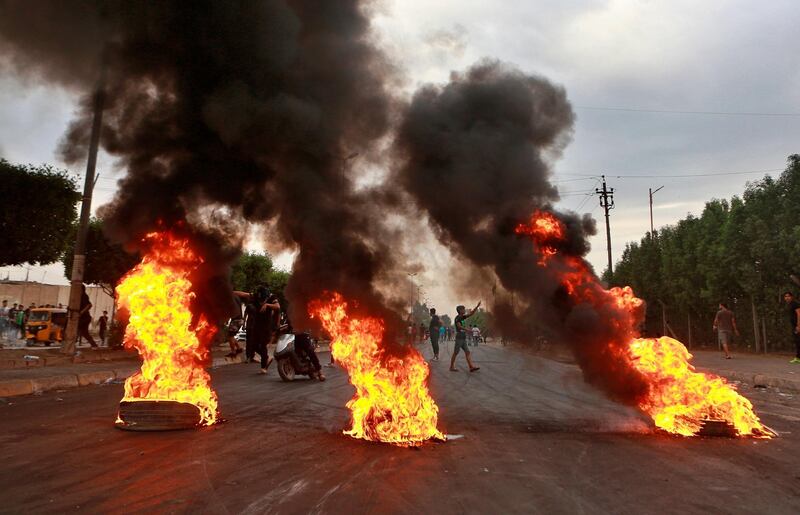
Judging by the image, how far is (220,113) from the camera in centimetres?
683

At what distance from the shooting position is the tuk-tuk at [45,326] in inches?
941

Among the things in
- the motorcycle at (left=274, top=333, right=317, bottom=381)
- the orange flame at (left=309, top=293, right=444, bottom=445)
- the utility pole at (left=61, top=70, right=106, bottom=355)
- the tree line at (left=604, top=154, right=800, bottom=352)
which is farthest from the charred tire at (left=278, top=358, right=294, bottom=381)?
the tree line at (left=604, top=154, right=800, bottom=352)

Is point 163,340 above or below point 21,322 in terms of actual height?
above

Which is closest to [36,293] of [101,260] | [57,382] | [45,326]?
[45,326]

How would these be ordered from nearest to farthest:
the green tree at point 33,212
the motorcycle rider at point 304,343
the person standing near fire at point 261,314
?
the motorcycle rider at point 304,343 → the person standing near fire at point 261,314 → the green tree at point 33,212

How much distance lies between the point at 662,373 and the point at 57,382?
36.3 ft

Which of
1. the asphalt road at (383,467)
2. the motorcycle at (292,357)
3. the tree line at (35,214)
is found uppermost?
the tree line at (35,214)

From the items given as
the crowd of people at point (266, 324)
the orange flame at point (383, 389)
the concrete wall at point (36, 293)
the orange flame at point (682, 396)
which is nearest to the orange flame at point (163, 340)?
the orange flame at point (383, 389)

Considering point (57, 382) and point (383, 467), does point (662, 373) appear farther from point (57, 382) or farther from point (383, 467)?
point (57, 382)

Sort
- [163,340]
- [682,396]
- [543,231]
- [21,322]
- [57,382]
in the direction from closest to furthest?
[682,396]
[163,340]
[543,231]
[57,382]
[21,322]

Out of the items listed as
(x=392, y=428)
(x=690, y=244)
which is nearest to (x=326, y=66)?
(x=392, y=428)

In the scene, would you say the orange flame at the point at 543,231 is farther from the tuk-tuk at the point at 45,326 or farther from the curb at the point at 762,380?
the tuk-tuk at the point at 45,326

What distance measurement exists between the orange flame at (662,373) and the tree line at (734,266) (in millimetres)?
8334

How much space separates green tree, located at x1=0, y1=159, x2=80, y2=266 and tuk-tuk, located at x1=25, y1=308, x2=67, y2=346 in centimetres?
790
